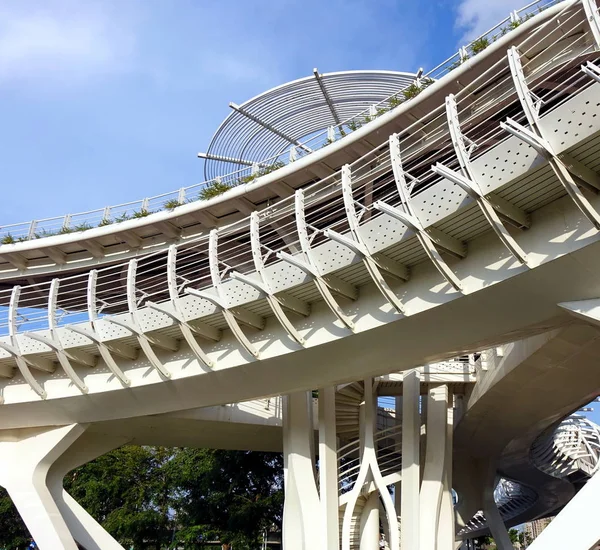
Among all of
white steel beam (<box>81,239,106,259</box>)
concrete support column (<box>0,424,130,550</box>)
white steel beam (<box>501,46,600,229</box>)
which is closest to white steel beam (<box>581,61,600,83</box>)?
white steel beam (<box>501,46,600,229</box>)

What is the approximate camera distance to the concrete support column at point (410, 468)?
63.1 feet

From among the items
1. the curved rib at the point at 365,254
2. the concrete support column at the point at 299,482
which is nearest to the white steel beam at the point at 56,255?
the concrete support column at the point at 299,482

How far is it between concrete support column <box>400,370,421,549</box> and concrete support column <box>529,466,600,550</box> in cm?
959

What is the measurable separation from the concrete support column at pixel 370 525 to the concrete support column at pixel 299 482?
201 centimetres

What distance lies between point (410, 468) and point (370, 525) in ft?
8.47

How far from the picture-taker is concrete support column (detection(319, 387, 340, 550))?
19.1 m

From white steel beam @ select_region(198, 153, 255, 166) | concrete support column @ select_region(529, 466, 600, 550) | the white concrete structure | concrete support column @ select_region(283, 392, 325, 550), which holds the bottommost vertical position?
concrete support column @ select_region(529, 466, 600, 550)

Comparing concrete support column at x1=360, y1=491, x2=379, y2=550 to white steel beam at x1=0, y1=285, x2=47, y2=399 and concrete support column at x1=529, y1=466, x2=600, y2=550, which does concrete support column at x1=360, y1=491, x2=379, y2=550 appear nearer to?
concrete support column at x1=529, y1=466, x2=600, y2=550

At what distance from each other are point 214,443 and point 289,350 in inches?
505

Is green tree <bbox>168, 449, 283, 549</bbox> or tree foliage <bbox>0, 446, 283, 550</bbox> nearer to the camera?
green tree <bbox>168, 449, 283, 549</bbox>

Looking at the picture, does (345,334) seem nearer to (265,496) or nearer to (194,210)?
(194,210)

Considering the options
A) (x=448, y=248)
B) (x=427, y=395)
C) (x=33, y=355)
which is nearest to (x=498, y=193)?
(x=448, y=248)

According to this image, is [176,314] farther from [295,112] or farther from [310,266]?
[295,112]

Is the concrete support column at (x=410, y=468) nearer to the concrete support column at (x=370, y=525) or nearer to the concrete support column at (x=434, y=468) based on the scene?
the concrete support column at (x=434, y=468)
